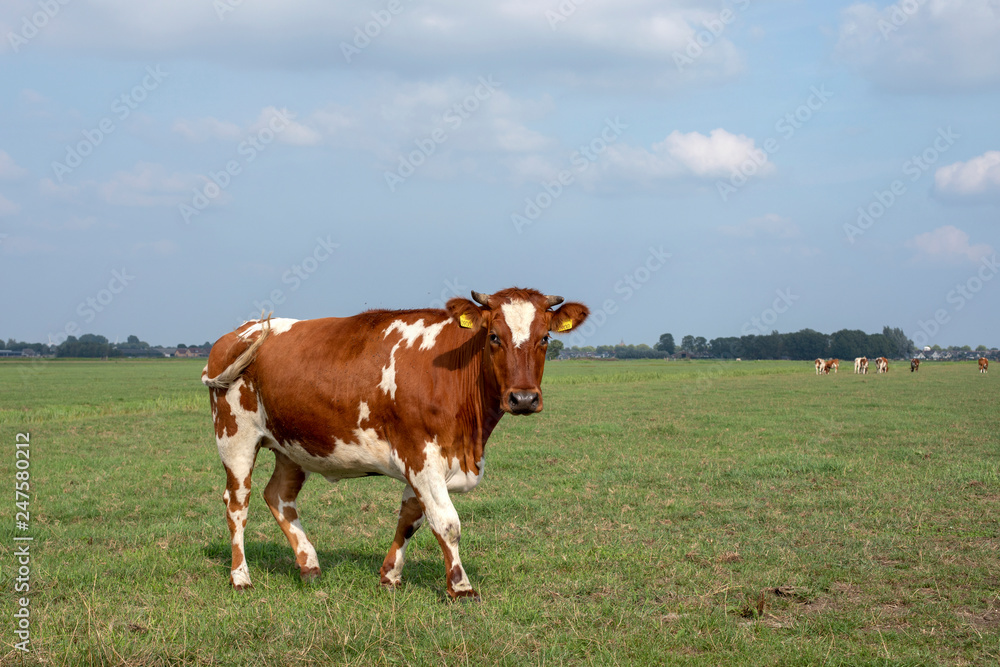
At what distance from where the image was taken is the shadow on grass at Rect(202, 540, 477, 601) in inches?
273

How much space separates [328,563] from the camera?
7.50m

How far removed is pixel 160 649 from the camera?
16.0 ft

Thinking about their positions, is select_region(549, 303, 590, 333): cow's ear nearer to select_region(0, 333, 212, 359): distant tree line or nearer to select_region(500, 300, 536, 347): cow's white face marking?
select_region(500, 300, 536, 347): cow's white face marking

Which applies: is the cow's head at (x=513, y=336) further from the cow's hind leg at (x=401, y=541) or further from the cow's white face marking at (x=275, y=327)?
the cow's white face marking at (x=275, y=327)

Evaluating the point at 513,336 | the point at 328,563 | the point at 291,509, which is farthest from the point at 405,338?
the point at 328,563

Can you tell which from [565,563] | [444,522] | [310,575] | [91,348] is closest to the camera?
[444,522]

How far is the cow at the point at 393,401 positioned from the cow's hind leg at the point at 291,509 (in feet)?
0.04

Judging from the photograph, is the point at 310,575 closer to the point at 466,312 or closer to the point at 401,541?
the point at 401,541

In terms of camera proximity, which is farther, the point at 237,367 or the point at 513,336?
the point at 237,367

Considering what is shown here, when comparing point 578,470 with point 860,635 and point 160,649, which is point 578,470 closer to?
point 860,635

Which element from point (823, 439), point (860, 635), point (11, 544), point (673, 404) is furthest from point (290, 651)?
point (673, 404)

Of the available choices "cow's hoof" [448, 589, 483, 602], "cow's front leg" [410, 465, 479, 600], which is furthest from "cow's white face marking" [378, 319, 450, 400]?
"cow's hoof" [448, 589, 483, 602]

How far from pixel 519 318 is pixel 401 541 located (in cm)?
212

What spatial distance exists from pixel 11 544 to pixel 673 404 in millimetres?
23007
